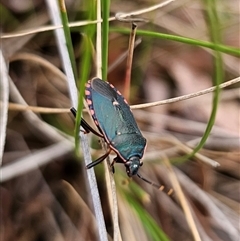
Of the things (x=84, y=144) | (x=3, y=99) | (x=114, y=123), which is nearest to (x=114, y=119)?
(x=114, y=123)

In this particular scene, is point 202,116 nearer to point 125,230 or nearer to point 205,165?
point 205,165

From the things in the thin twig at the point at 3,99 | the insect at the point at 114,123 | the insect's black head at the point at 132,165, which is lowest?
the insect's black head at the point at 132,165

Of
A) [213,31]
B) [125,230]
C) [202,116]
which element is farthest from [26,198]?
[213,31]

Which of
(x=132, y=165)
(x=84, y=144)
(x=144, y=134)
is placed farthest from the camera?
(x=144, y=134)

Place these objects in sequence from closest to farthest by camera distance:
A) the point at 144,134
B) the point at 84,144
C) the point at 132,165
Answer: the point at 84,144, the point at 132,165, the point at 144,134

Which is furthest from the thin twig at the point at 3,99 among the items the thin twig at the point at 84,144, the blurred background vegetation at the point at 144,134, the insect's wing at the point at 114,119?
the insect's wing at the point at 114,119

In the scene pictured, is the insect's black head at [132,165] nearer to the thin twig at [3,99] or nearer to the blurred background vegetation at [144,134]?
the blurred background vegetation at [144,134]

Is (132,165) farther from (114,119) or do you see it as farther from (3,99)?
(3,99)

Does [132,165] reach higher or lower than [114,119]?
lower
